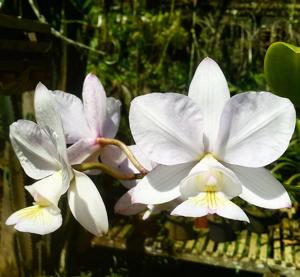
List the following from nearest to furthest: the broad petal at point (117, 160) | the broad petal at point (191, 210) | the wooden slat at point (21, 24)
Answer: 1. the broad petal at point (191, 210)
2. the broad petal at point (117, 160)
3. the wooden slat at point (21, 24)

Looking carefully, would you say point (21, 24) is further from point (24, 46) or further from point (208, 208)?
point (208, 208)

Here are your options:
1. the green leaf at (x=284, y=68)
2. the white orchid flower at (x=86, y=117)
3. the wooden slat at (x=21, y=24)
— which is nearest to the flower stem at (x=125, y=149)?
the white orchid flower at (x=86, y=117)

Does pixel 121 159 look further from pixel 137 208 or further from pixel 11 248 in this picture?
pixel 11 248

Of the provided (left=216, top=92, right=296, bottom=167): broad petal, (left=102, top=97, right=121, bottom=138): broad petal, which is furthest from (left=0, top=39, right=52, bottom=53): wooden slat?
(left=216, top=92, right=296, bottom=167): broad petal

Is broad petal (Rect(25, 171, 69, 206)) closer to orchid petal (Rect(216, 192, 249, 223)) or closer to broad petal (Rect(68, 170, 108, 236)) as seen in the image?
broad petal (Rect(68, 170, 108, 236))

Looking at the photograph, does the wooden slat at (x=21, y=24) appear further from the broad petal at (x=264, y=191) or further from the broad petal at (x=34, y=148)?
the broad petal at (x=264, y=191)

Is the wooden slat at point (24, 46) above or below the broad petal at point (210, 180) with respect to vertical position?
below
